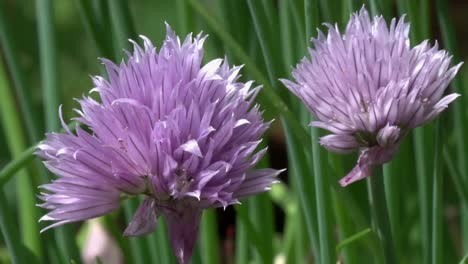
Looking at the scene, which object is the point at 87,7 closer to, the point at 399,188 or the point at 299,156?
the point at 299,156

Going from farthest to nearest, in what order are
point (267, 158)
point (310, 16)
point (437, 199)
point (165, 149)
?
1. point (267, 158)
2. point (437, 199)
3. point (310, 16)
4. point (165, 149)

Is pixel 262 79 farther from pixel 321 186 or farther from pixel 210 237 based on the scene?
pixel 210 237

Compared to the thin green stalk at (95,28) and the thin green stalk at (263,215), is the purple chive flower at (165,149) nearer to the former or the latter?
the thin green stalk at (95,28)

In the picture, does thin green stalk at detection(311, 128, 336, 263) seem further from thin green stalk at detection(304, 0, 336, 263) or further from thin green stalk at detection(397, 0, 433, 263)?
thin green stalk at detection(397, 0, 433, 263)

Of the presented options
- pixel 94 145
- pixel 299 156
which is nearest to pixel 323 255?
pixel 299 156

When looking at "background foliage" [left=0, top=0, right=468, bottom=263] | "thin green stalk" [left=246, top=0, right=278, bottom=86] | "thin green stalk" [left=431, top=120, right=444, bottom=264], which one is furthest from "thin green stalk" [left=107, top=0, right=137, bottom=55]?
"thin green stalk" [left=431, top=120, right=444, bottom=264]

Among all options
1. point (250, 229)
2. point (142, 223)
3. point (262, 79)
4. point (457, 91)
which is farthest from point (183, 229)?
point (457, 91)

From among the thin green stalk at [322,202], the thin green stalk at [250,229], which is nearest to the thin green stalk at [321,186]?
the thin green stalk at [322,202]
